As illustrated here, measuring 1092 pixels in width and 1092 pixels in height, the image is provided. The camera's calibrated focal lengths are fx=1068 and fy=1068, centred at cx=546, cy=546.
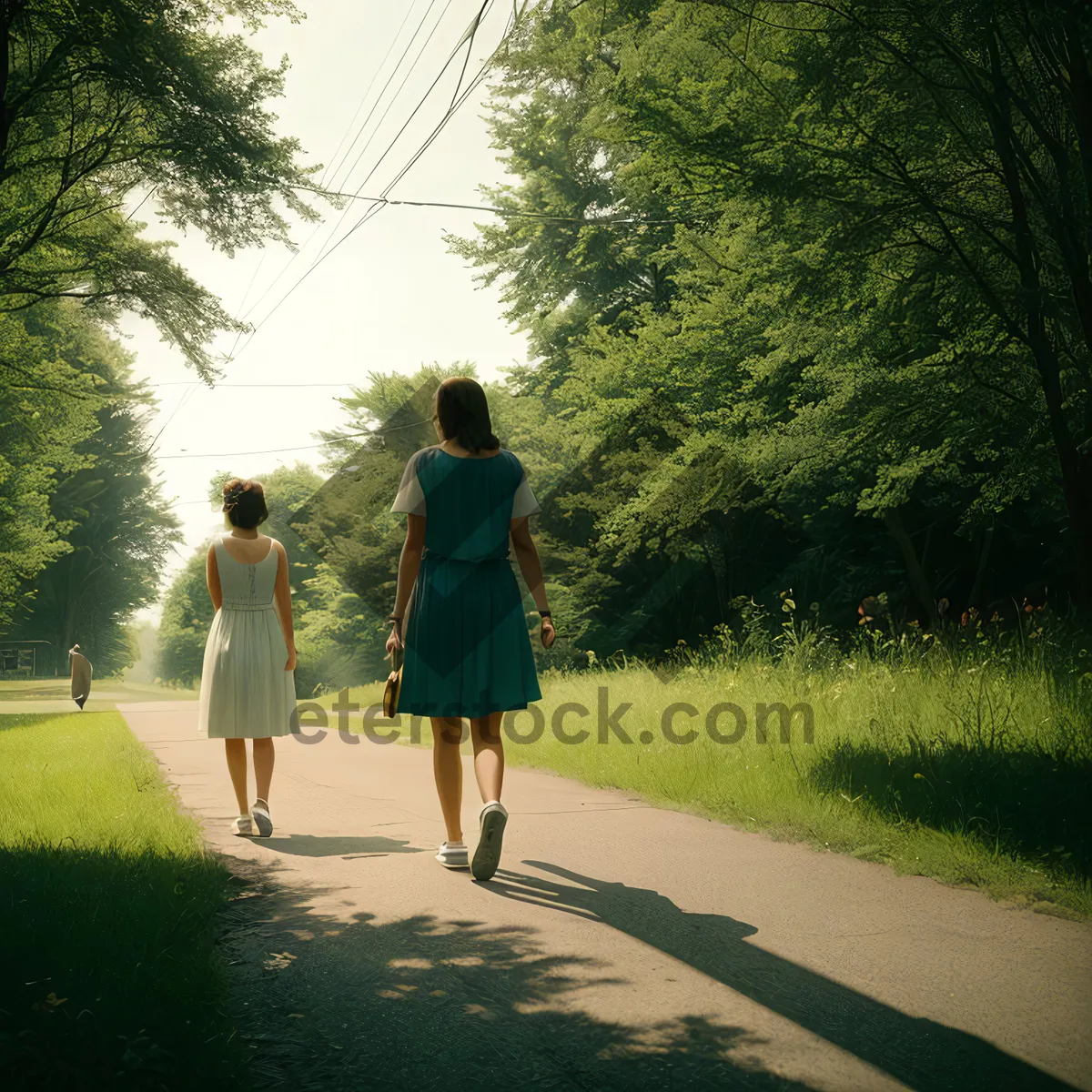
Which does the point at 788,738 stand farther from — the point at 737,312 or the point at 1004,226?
the point at 737,312

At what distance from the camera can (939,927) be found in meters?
4.01

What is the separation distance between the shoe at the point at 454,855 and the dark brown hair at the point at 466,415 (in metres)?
1.89

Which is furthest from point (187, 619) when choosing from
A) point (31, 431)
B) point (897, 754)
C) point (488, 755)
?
point (488, 755)

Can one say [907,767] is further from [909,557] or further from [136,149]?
[909,557]

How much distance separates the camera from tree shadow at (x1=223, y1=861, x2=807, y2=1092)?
2740mm

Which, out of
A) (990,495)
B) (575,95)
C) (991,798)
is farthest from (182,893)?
(575,95)

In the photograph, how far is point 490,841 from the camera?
470 centimetres

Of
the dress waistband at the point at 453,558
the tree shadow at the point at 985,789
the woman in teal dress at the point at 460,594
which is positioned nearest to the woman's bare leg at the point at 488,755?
the woman in teal dress at the point at 460,594

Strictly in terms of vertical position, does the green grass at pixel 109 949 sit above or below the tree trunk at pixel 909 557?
below

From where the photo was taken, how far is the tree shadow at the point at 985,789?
5035mm

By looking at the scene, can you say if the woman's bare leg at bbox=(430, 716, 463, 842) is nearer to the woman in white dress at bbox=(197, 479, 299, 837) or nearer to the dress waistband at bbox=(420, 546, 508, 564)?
the dress waistband at bbox=(420, 546, 508, 564)

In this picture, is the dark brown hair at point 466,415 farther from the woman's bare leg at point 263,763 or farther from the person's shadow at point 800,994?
the woman's bare leg at point 263,763

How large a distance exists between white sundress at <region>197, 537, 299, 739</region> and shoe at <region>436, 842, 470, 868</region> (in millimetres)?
1687

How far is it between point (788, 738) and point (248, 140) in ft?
22.0
